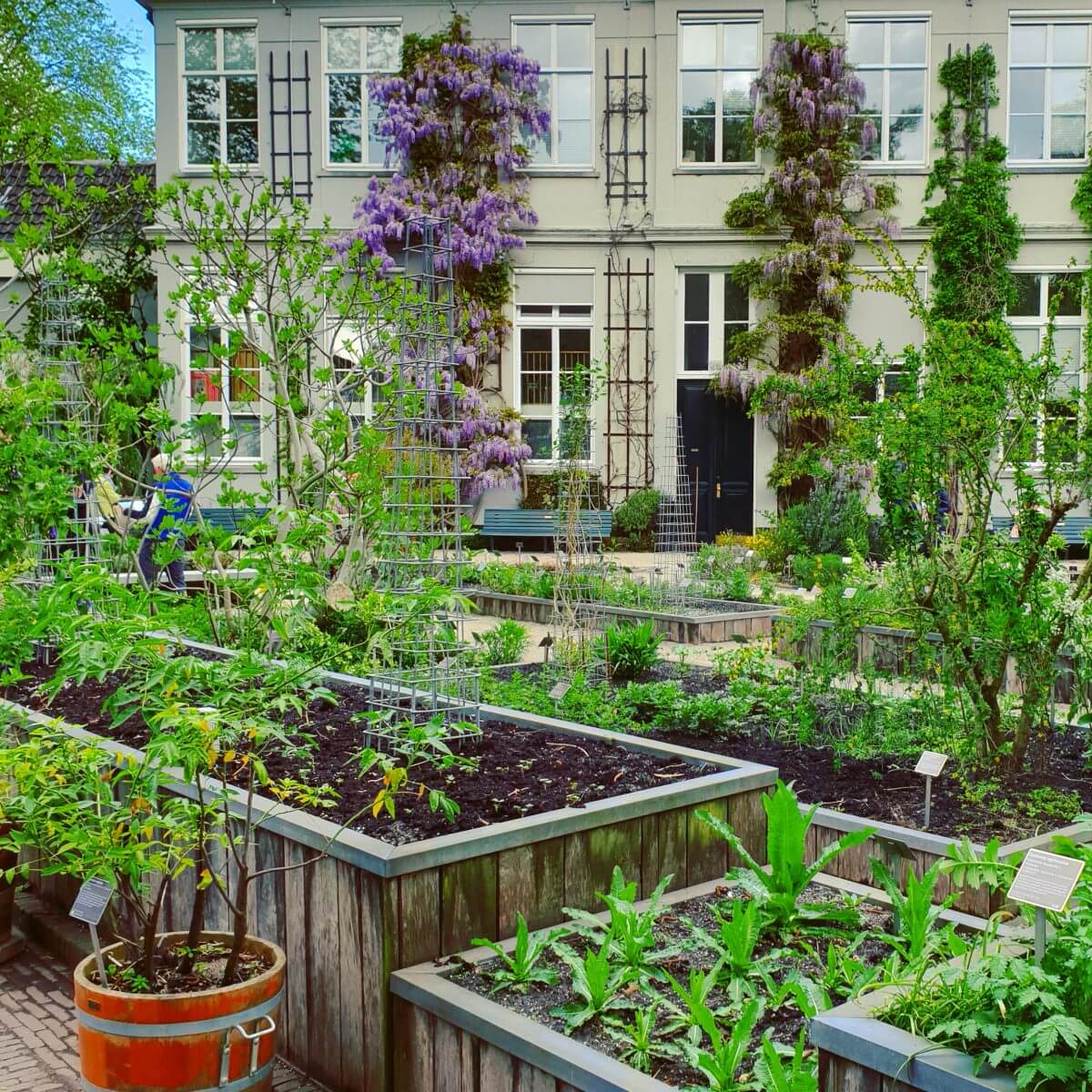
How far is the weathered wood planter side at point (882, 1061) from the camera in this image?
2109mm

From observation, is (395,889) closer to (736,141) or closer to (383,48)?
(736,141)

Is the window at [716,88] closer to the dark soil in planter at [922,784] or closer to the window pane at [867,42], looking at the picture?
the window pane at [867,42]

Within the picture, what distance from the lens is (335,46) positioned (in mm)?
18594

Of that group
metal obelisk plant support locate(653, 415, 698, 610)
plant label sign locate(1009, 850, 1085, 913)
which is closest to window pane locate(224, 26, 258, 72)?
metal obelisk plant support locate(653, 415, 698, 610)

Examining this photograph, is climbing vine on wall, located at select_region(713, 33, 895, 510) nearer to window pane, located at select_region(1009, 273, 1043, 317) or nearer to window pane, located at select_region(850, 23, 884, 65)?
window pane, located at select_region(850, 23, 884, 65)

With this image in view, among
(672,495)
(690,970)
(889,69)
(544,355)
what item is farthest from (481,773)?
(889,69)

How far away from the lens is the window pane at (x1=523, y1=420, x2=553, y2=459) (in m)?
18.2

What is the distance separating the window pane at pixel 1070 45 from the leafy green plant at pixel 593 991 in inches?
721

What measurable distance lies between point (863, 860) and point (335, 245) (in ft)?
48.9

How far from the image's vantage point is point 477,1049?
9.54 ft

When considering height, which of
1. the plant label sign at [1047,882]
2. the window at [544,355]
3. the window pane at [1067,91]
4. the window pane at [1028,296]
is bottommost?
the plant label sign at [1047,882]

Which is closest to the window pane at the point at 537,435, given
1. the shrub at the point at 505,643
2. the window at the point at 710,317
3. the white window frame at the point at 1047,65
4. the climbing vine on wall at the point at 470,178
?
the climbing vine on wall at the point at 470,178

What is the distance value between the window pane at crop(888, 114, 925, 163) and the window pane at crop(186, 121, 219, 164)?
9858 mm

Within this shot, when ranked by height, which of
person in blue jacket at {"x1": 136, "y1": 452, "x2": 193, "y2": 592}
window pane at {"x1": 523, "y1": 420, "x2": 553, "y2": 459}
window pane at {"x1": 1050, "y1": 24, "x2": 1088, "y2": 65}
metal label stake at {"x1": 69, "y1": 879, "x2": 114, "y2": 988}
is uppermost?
window pane at {"x1": 1050, "y1": 24, "x2": 1088, "y2": 65}
